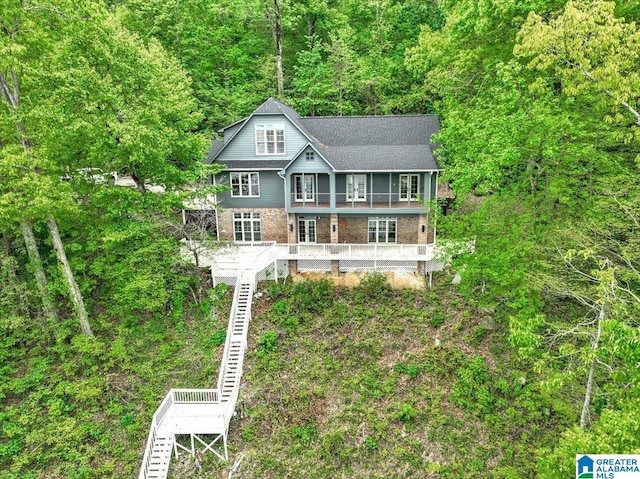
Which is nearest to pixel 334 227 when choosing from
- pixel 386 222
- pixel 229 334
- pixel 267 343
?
pixel 386 222

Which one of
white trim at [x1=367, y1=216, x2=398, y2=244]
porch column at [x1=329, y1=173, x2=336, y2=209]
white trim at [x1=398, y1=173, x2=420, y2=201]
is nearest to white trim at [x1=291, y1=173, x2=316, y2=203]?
porch column at [x1=329, y1=173, x2=336, y2=209]

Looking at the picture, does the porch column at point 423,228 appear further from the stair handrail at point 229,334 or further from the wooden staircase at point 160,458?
the wooden staircase at point 160,458

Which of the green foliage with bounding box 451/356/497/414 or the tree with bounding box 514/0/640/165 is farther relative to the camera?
the green foliage with bounding box 451/356/497/414

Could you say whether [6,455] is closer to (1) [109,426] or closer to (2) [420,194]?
(1) [109,426]

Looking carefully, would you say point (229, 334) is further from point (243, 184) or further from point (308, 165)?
point (308, 165)

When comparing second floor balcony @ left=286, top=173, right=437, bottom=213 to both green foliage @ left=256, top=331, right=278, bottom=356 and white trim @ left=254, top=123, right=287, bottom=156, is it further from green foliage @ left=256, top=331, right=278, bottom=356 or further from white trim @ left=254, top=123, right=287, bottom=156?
green foliage @ left=256, top=331, right=278, bottom=356

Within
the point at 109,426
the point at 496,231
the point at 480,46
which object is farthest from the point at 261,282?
the point at 480,46
